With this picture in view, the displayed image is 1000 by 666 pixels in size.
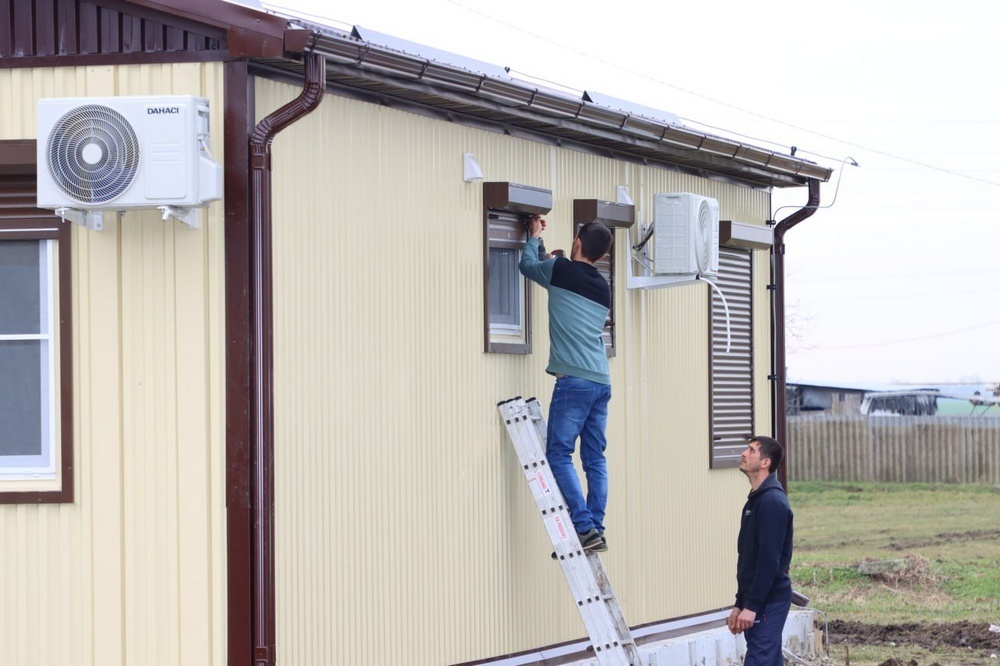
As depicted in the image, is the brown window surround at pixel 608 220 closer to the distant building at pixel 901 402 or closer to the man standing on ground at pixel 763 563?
the man standing on ground at pixel 763 563

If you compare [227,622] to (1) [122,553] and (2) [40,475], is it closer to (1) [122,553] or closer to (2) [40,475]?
(1) [122,553]

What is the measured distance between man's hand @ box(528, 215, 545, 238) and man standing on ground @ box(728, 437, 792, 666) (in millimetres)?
2117

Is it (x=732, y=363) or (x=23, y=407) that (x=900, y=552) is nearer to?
(x=732, y=363)

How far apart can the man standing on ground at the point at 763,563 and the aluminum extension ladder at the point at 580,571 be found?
2.97 ft

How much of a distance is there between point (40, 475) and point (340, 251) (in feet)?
6.48

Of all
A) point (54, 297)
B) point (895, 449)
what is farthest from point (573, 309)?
point (895, 449)

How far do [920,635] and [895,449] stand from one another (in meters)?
20.0

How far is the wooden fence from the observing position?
34156 millimetres

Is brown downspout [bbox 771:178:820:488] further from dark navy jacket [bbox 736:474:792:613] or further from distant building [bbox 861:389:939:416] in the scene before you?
distant building [bbox 861:389:939:416]

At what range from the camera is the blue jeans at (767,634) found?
890 cm

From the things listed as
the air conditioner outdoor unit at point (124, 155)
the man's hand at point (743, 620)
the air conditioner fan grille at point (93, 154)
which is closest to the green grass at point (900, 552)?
the man's hand at point (743, 620)

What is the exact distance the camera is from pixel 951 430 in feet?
112

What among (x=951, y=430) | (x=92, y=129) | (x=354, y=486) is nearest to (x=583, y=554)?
(x=354, y=486)

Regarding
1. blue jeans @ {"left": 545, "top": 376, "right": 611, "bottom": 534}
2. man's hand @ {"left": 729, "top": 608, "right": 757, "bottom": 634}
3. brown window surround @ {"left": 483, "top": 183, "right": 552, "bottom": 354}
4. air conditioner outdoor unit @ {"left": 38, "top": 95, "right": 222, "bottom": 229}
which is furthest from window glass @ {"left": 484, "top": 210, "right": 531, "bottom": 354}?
air conditioner outdoor unit @ {"left": 38, "top": 95, "right": 222, "bottom": 229}
